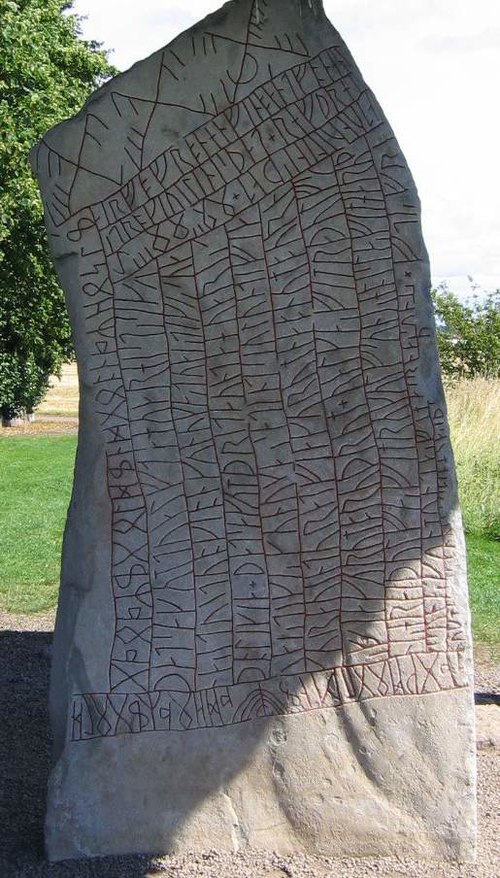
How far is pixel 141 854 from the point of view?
3.30 meters

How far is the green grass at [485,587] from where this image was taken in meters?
6.08

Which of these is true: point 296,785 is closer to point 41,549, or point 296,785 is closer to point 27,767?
point 27,767

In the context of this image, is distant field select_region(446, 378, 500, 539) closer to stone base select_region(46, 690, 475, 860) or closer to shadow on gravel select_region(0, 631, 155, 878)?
shadow on gravel select_region(0, 631, 155, 878)

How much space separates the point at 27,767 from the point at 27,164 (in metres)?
11.8

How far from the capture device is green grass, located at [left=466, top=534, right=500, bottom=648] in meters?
6.08

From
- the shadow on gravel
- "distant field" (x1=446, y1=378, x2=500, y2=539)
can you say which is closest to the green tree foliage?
"distant field" (x1=446, y1=378, x2=500, y2=539)

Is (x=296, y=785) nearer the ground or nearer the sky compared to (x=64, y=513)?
nearer the ground

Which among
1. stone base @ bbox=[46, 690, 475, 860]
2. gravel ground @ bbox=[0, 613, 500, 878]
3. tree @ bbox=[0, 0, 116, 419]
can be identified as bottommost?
gravel ground @ bbox=[0, 613, 500, 878]

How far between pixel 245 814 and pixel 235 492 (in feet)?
3.39

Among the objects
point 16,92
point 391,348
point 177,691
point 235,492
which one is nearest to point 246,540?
point 235,492

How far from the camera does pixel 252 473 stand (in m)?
3.35

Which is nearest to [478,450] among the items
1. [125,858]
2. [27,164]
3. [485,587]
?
[485,587]

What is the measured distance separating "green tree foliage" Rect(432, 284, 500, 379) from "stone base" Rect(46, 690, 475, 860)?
37.6 feet

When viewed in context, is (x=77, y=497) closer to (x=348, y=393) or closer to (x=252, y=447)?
(x=252, y=447)
